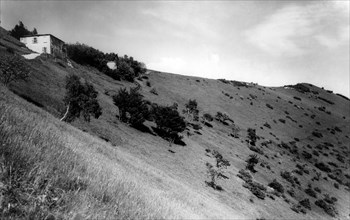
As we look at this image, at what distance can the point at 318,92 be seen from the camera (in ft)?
442

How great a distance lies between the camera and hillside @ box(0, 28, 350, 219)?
15.2 ft

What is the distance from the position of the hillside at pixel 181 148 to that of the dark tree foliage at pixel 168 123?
257 cm

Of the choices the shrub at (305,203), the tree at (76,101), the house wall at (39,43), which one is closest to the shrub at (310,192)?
the shrub at (305,203)

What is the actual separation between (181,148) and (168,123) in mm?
5187

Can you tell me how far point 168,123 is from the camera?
45.2 m

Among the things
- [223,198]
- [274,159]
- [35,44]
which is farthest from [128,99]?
[274,159]

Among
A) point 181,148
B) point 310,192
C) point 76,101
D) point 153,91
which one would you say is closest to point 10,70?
point 76,101

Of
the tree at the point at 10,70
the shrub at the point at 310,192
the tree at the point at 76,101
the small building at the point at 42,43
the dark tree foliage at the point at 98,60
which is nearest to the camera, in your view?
the tree at the point at 10,70

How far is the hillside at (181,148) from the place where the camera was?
15.2ft

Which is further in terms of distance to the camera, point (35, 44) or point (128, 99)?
point (35, 44)

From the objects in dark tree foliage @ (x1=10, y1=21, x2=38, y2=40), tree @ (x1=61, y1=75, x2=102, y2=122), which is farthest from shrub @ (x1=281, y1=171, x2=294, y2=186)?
dark tree foliage @ (x1=10, y1=21, x2=38, y2=40)

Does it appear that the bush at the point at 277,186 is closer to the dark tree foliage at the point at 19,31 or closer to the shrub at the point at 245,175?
the shrub at the point at 245,175

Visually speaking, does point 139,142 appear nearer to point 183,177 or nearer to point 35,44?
point 183,177

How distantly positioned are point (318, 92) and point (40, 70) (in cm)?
13445
